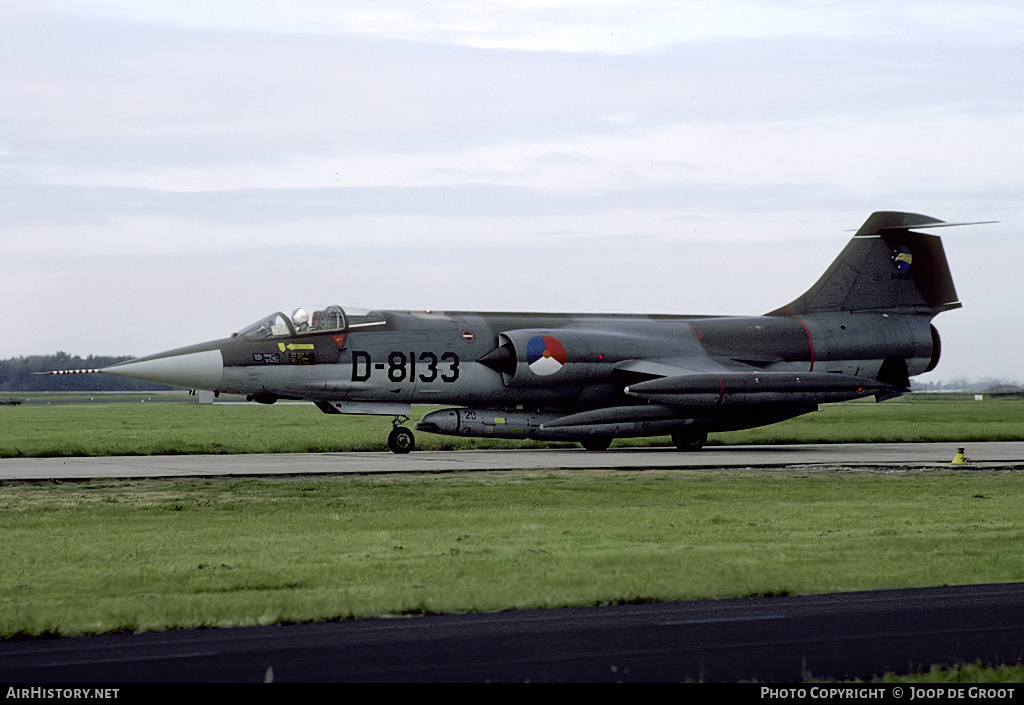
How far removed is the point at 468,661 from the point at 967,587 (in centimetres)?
552

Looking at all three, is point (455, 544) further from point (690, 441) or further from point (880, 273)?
point (880, 273)

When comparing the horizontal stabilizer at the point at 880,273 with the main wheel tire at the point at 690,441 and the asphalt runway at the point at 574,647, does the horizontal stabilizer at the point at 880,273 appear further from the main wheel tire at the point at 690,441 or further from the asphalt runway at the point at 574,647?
the asphalt runway at the point at 574,647

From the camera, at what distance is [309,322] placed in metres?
31.0

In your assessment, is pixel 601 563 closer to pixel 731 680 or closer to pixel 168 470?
pixel 731 680

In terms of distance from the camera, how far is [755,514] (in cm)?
1764

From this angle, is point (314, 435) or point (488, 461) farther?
point (314, 435)

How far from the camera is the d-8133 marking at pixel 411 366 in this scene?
103 ft

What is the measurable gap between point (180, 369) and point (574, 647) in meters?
23.1

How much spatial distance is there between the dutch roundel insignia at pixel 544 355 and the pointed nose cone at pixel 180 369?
27.1 feet

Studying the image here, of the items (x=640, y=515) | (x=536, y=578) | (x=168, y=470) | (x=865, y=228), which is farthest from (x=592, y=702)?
(x=865, y=228)

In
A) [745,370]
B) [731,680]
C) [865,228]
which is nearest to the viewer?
[731,680]

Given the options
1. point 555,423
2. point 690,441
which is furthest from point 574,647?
point 690,441

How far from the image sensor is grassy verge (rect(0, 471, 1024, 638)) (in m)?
10.5

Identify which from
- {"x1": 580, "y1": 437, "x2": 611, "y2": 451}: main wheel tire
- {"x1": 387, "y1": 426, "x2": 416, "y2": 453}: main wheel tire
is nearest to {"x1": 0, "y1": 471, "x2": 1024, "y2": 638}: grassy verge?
{"x1": 387, "y1": 426, "x2": 416, "y2": 453}: main wheel tire
